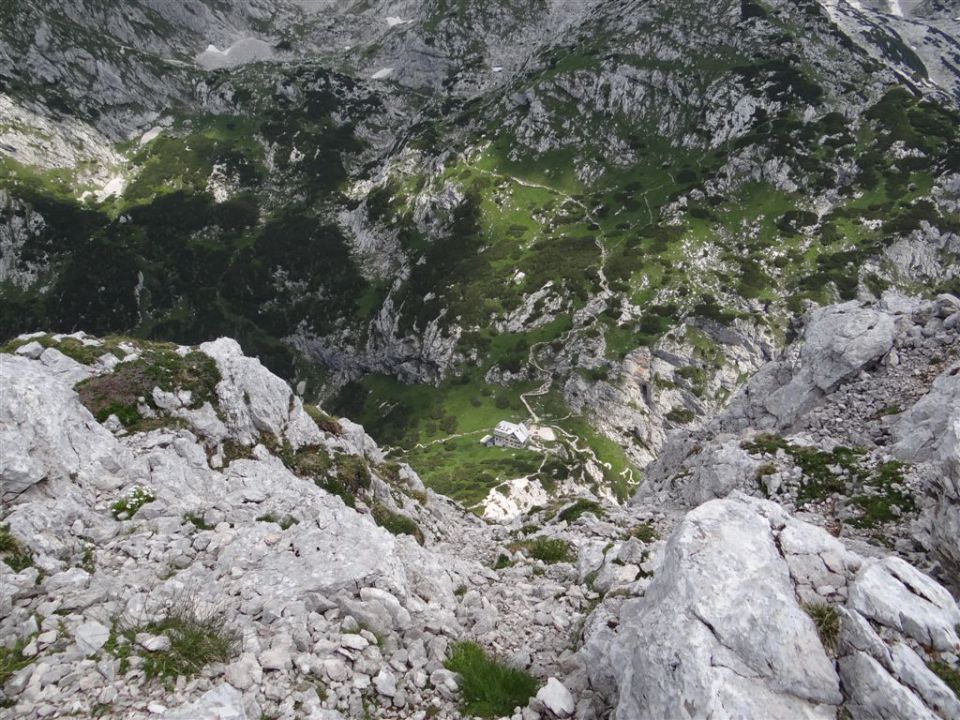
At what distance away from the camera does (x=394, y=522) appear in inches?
928

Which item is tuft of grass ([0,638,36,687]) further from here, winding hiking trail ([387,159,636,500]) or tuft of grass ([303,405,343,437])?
winding hiking trail ([387,159,636,500])

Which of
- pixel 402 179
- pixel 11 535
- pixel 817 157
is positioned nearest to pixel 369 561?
pixel 11 535

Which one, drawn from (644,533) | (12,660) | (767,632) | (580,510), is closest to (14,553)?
(12,660)

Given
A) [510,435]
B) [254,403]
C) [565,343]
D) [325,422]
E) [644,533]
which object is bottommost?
[510,435]

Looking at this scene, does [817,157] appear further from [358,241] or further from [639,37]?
[358,241]

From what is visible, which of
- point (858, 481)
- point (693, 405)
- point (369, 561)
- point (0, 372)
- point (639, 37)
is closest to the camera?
point (369, 561)

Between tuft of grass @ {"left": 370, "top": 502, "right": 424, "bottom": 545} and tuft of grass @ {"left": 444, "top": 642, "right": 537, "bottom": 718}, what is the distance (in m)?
13.5

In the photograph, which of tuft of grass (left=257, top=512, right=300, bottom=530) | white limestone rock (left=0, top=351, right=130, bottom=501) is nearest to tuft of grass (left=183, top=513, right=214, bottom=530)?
tuft of grass (left=257, top=512, right=300, bottom=530)

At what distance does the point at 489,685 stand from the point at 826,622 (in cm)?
536

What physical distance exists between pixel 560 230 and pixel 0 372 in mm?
135172

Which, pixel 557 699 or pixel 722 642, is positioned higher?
pixel 722 642

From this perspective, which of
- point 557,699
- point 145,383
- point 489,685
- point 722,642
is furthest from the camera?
point 145,383

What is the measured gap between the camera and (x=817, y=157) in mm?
134375

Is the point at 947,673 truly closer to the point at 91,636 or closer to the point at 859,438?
the point at 91,636
